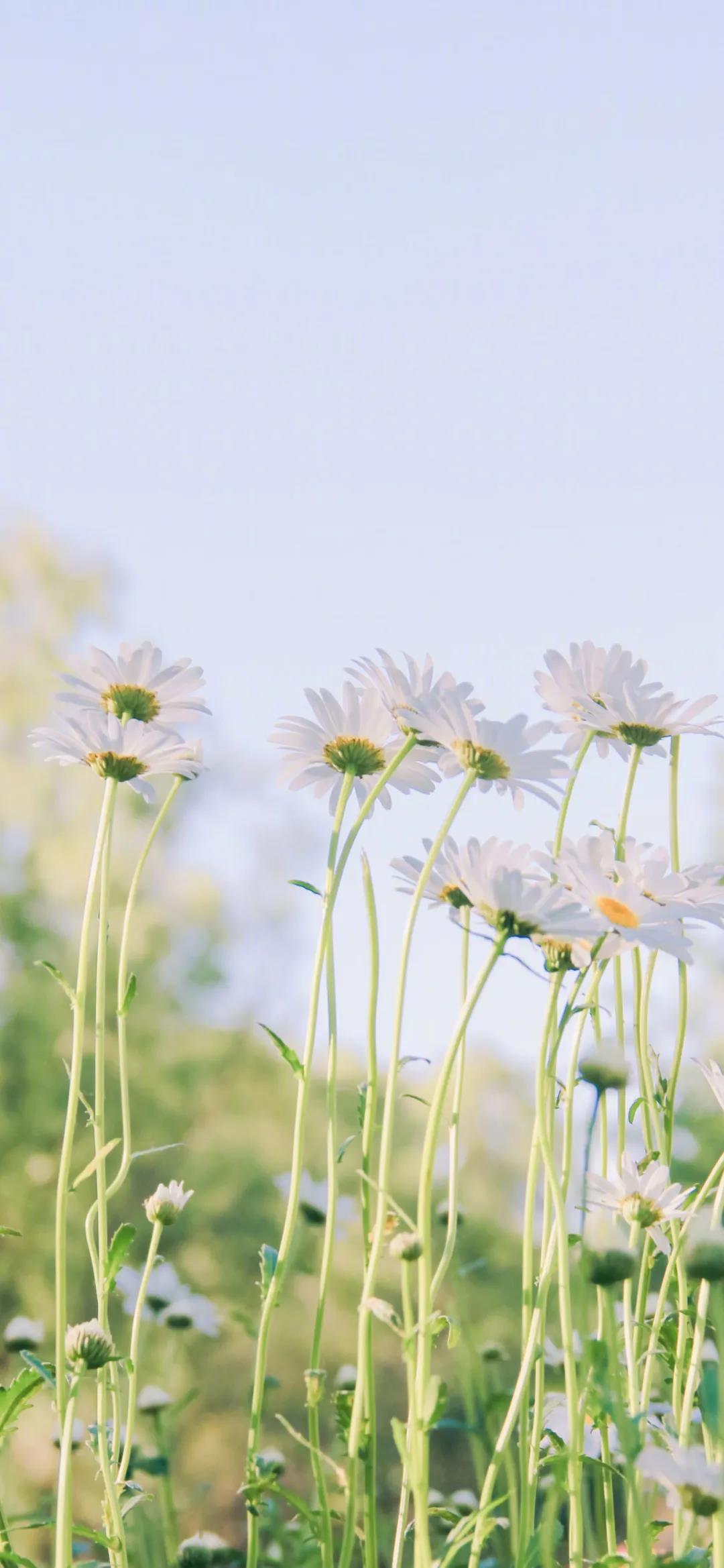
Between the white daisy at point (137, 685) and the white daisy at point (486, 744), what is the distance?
0.69 ft

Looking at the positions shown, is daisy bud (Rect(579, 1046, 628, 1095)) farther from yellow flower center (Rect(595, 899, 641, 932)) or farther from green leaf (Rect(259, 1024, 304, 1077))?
green leaf (Rect(259, 1024, 304, 1077))

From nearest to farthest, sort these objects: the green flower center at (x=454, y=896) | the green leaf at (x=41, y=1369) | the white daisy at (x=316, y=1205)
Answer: the green leaf at (x=41, y=1369)
the green flower center at (x=454, y=896)
the white daisy at (x=316, y=1205)

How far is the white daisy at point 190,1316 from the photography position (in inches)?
61.1

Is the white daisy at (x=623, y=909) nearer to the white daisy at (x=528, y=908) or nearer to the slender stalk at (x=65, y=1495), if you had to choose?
the white daisy at (x=528, y=908)

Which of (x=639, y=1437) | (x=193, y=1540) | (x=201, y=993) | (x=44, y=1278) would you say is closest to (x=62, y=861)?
(x=201, y=993)

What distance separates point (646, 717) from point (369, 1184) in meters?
0.40

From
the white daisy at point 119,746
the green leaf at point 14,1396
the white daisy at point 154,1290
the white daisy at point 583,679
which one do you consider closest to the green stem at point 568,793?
the white daisy at point 583,679

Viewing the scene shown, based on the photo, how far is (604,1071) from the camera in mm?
815

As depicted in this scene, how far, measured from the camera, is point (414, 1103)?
710cm

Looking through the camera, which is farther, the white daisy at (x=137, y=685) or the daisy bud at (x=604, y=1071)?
the white daisy at (x=137, y=685)

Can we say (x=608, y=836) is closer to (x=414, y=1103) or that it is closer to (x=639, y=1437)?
(x=639, y=1437)

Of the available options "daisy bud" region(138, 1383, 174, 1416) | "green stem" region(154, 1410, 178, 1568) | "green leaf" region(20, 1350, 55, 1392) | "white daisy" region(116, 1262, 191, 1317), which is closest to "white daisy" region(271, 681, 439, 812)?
"green leaf" region(20, 1350, 55, 1392)

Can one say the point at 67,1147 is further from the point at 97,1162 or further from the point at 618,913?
the point at 618,913

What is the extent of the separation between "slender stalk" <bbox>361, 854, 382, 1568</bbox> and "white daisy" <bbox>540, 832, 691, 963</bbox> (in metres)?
0.15
